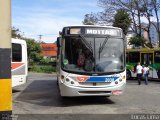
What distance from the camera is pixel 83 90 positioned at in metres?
13.9

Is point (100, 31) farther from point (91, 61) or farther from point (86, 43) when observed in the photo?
point (91, 61)

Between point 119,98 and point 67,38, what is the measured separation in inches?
145

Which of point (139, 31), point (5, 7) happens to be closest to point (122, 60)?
point (5, 7)

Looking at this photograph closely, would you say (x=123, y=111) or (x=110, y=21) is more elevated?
(x=110, y=21)

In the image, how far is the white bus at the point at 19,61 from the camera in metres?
18.5

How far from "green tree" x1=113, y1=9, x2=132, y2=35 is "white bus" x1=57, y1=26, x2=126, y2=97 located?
102ft

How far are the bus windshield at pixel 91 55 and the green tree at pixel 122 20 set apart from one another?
3129cm

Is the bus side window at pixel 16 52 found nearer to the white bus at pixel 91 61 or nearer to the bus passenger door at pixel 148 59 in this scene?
the white bus at pixel 91 61

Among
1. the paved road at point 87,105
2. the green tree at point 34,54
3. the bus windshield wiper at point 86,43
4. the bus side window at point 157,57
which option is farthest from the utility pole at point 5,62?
the green tree at point 34,54

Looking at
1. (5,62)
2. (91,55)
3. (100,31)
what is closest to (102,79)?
(91,55)

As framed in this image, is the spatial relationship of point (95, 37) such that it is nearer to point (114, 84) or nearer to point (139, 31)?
point (114, 84)

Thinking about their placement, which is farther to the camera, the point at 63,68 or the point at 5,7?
the point at 63,68

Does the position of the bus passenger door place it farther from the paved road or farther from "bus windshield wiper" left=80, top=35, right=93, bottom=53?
"bus windshield wiper" left=80, top=35, right=93, bottom=53

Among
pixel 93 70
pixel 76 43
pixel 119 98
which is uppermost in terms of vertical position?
pixel 76 43
